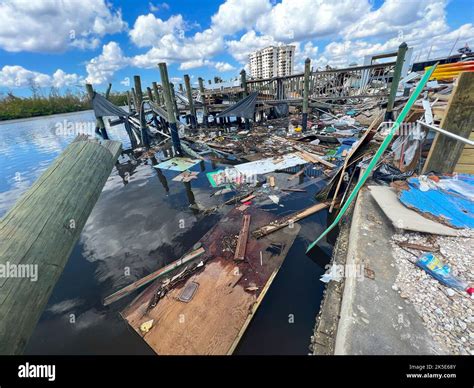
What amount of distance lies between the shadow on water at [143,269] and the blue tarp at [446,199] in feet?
5.31

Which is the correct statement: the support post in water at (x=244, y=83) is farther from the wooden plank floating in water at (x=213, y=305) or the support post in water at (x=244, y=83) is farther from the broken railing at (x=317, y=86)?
the wooden plank floating in water at (x=213, y=305)

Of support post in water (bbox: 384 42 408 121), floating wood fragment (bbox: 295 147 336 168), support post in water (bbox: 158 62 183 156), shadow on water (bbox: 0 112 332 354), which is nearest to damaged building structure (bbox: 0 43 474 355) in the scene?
shadow on water (bbox: 0 112 332 354)

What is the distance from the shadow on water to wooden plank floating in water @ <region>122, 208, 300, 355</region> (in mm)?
152

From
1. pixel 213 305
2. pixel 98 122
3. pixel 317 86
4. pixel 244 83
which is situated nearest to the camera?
pixel 213 305

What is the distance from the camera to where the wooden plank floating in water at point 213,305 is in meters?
2.42

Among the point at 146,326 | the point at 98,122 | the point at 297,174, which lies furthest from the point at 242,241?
the point at 98,122

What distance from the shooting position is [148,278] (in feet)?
11.0

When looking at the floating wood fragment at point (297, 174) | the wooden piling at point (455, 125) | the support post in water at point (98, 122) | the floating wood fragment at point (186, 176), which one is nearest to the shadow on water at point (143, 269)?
the floating wood fragment at point (186, 176)

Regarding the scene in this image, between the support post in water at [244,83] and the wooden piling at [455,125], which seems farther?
the support post in water at [244,83]

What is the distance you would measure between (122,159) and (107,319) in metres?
9.43

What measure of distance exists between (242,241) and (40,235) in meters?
2.96

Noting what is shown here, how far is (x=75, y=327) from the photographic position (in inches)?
112

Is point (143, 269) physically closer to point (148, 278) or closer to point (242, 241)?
point (148, 278)
